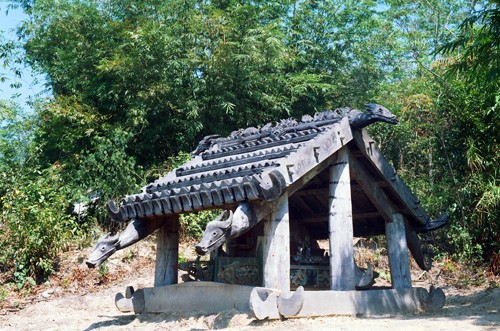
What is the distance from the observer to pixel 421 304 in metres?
8.45

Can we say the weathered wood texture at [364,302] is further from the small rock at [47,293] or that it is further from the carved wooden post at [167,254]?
the small rock at [47,293]

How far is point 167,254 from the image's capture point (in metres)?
7.86

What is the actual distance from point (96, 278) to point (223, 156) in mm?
4404

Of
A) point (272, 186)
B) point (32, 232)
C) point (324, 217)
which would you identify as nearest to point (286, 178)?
point (272, 186)

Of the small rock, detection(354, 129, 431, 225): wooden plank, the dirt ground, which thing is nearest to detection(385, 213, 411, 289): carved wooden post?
detection(354, 129, 431, 225): wooden plank

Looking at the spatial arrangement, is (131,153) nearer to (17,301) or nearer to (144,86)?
(144,86)

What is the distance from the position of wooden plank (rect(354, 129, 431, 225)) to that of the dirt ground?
1528 millimetres

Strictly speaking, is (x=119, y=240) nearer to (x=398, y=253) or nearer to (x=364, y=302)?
(x=364, y=302)

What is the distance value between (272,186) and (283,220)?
65 centimetres

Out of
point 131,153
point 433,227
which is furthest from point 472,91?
point 131,153

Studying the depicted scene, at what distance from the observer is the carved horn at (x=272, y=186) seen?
6277mm

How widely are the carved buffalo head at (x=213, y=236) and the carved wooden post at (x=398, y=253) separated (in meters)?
3.55

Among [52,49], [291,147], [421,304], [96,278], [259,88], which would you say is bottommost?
[421,304]

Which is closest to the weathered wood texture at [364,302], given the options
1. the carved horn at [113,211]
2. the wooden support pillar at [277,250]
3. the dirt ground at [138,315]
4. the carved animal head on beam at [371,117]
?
the dirt ground at [138,315]
